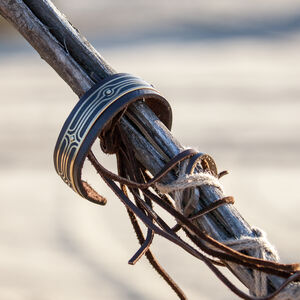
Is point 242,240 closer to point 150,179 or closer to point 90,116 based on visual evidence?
point 150,179

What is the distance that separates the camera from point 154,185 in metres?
1.02

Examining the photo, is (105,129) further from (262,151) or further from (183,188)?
(262,151)

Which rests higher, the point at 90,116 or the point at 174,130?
the point at 174,130

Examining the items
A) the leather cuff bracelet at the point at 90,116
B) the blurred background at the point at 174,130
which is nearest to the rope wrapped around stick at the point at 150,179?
the leather cuff bracelet at the point at 90,116

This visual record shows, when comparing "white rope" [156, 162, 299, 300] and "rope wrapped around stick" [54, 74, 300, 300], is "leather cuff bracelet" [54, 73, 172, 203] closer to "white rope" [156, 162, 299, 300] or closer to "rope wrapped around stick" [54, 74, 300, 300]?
"rope wrapped around stick" [54, 74, 300, 300]

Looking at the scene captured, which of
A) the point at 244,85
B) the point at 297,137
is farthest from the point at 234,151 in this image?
the point at 244,85

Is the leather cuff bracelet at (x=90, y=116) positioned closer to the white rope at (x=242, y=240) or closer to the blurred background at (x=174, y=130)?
the white rope at (x=242, y=240)

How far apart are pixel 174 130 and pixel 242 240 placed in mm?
4727

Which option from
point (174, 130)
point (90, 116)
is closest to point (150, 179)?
point (90, 116)

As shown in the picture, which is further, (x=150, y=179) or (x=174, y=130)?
(x=174, y=130)

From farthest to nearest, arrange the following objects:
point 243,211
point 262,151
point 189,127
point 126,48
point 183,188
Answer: point 126,48, point 189,127, point 262,151, point 243,211, point 183,188

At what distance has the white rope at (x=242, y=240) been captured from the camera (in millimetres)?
948

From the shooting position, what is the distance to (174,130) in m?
5.68

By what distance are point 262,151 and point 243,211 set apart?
3.11 ft
